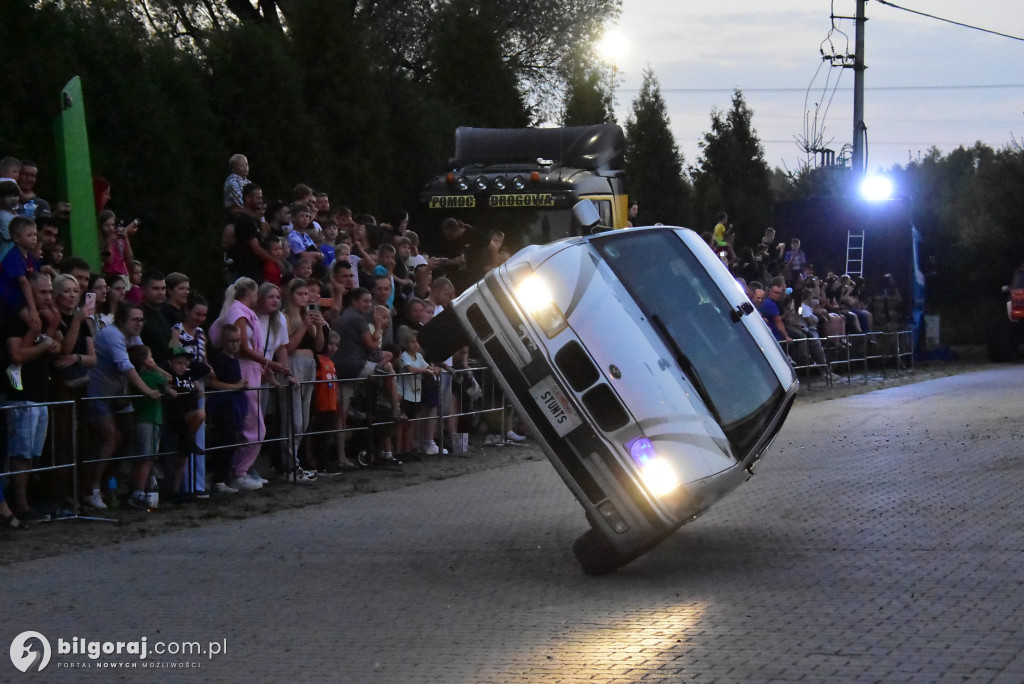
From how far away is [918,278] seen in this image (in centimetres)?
3656

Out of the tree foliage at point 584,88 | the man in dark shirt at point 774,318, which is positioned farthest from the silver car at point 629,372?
the tree foliage at point 584,88

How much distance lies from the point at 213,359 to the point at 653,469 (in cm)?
637

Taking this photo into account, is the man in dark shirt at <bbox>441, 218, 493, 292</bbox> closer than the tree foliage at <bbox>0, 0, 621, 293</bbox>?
No

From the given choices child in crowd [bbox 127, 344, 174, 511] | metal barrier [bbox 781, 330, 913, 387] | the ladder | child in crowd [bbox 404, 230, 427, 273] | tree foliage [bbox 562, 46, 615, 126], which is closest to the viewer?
child in crowd [bbox 127, 344, 174, 511]

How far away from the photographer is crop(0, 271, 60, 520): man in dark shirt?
12.6 metres

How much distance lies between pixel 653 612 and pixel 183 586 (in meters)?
3.02

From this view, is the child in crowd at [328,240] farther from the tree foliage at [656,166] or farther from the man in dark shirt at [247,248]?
the tree foliage at [656,166]

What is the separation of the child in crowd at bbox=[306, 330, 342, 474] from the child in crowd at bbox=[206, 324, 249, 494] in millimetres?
1293

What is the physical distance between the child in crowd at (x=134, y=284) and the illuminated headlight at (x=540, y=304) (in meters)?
5.48

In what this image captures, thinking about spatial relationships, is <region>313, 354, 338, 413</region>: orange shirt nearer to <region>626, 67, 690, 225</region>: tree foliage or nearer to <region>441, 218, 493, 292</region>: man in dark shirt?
<region>441, 218, 493, 292</region>: man in dark shirt

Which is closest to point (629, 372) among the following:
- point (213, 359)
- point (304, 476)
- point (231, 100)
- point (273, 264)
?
point (213, 359)

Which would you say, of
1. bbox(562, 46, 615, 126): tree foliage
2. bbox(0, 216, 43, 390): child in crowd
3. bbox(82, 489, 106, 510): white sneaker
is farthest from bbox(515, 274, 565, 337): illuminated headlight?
bbox(562, 46, 615, 126): tree foliage

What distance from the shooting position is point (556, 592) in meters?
9.83

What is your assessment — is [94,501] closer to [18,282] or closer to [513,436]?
[18,282]
